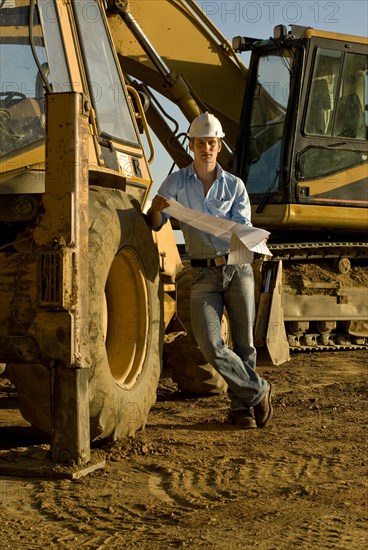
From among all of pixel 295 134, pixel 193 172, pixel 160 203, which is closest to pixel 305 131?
pixel 295 134

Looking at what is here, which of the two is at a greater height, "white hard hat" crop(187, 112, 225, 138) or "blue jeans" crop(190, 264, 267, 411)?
"white hard hat" crop(187, 112, 225, 138)

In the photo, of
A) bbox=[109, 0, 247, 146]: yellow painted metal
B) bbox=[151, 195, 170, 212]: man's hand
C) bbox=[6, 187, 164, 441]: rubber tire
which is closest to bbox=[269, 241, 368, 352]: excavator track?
bbox=[109, 0, 247, 146]: yellow painted metal

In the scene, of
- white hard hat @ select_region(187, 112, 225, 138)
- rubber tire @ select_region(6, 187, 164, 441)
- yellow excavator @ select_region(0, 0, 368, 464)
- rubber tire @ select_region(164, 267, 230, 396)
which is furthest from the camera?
rubber tire @ select_region(164, 267, 230, 396)

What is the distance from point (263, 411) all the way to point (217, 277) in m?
0.96

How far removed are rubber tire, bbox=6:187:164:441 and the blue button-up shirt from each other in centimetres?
31

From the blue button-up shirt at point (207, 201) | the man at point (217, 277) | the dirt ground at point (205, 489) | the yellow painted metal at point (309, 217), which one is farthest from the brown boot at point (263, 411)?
the yellow painted metal at point (309, 217)

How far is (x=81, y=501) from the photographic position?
16.2ft

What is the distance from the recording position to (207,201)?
7020 mm

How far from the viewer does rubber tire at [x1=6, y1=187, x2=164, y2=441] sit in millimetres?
5816

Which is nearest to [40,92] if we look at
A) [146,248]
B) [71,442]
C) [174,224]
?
[146,248]

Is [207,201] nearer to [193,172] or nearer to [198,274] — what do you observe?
[193,172]

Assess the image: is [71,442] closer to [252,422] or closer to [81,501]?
[81,501]

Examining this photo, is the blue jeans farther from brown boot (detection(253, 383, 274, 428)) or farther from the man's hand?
the man's hand

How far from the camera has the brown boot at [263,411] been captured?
707 centimetres
